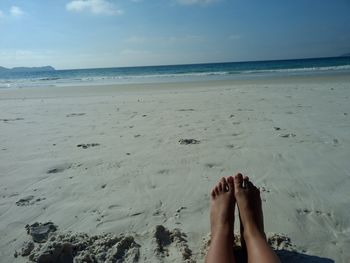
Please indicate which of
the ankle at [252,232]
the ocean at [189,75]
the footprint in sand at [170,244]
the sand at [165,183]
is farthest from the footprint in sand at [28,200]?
the ocean at [189,75]

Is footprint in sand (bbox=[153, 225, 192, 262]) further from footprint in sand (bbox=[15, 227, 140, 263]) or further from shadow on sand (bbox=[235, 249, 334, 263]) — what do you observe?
shadow on sand (bbox=[235, 249, 334, 263])

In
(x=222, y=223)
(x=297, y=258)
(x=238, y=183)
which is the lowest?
(x=297, y=258)

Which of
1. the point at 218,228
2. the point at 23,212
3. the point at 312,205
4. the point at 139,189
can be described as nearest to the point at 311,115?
the point at 312,205

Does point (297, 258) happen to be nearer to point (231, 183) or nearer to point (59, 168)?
point (231, 183)

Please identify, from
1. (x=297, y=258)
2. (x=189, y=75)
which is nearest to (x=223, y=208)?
(x=297, y=258)

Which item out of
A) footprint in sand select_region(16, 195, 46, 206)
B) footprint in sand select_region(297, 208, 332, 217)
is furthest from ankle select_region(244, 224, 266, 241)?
footprint in sand select_region(16, 195, 46, 206)

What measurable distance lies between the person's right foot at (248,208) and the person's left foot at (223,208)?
0.05 m

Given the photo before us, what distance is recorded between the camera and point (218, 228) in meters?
1.88

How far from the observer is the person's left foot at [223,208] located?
1.88 m

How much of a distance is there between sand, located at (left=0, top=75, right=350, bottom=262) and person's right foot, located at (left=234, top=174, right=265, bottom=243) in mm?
160

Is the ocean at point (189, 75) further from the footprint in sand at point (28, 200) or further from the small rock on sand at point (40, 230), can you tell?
the small rock on sand at point (40, 230)

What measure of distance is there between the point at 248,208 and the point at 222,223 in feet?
0.63

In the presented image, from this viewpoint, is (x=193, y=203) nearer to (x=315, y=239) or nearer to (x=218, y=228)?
(x=218, y=228)

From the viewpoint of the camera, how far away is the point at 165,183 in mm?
2754
